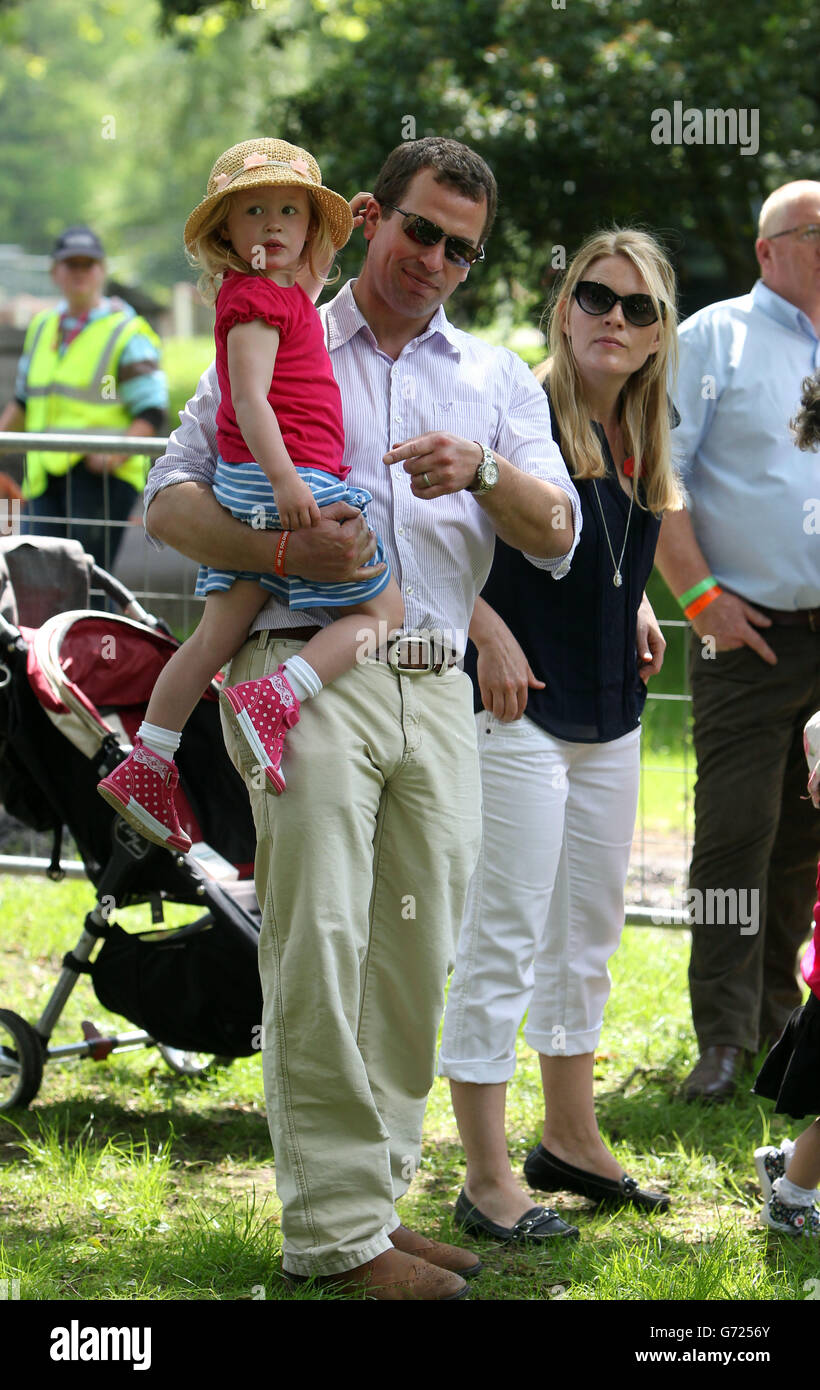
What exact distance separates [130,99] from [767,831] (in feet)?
137

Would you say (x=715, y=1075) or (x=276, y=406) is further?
(x=715, y=1075)

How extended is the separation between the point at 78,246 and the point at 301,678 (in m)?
5.74

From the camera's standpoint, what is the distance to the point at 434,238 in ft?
9.87

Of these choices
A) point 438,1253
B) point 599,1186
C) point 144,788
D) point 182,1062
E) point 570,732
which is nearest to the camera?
point 144,788

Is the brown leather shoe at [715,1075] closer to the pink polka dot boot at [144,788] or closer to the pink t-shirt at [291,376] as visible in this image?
the pink polka dot boot at [144,788]

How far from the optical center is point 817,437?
3846 millimetres

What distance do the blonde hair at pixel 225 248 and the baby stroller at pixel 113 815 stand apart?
137 centimetres

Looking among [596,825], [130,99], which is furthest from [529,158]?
[130,99]

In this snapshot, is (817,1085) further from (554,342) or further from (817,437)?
(554,342)

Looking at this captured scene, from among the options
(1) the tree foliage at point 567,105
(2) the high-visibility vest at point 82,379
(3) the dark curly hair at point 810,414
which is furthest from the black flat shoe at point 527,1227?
(1) the tree foliage at point 567,105

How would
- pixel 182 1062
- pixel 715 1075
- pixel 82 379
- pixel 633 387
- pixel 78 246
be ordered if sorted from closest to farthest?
pixel 633 387, pixel 715 1075, pixel 182 1062, pixel 82 379, pixel 78 246

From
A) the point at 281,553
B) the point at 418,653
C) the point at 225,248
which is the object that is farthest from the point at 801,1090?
the point at 225,248

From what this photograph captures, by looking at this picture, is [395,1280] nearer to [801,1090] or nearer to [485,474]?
[801,1090]

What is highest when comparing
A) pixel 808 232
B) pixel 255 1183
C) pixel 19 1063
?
pixel 808 232
